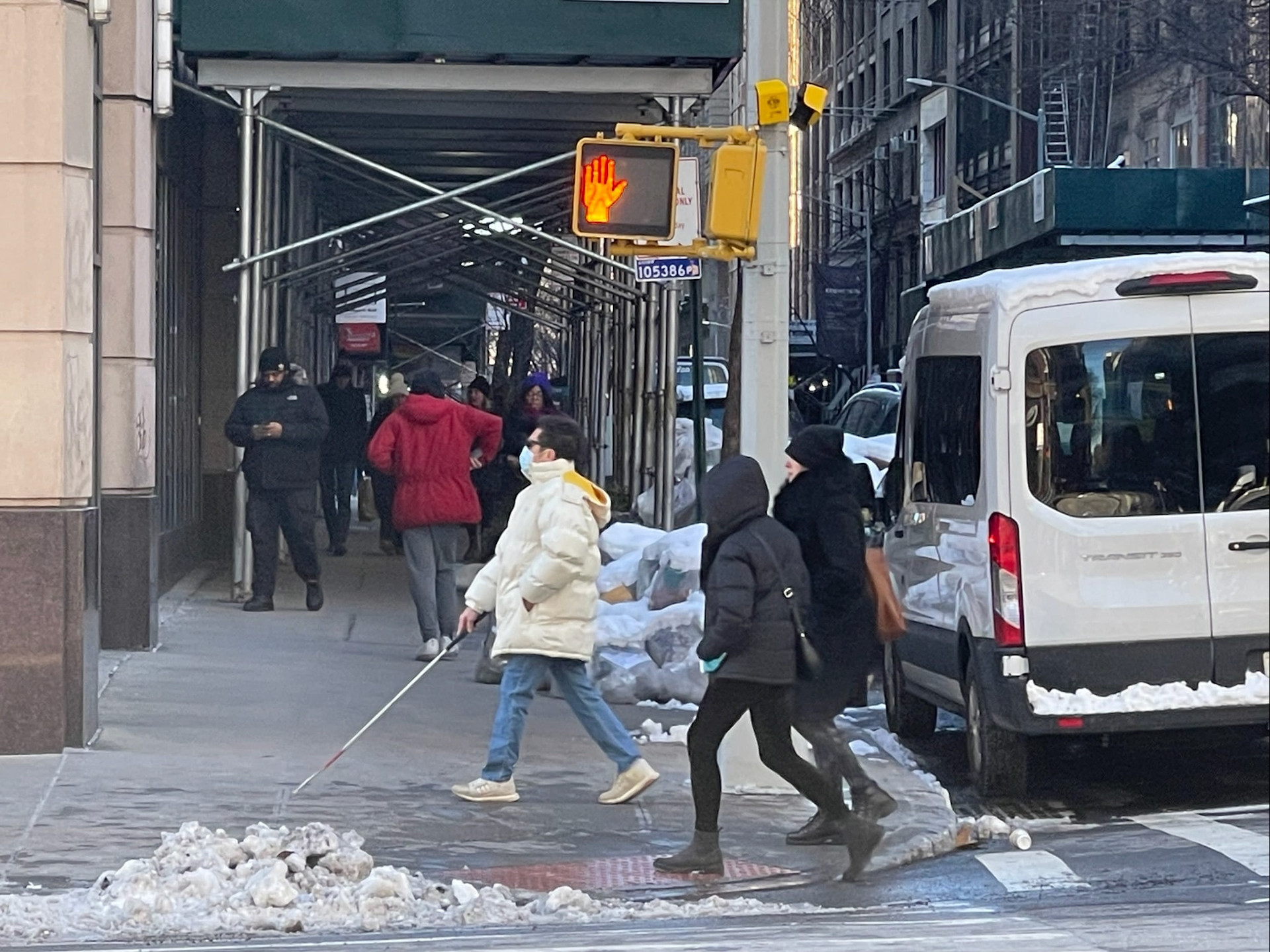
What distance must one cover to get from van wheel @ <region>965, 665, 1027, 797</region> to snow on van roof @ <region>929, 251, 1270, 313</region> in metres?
0.41

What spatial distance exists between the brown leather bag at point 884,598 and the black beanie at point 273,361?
8.30m

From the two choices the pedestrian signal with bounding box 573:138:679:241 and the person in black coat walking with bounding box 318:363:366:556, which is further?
the person in black coat walking with bounding box 318:363:366:556

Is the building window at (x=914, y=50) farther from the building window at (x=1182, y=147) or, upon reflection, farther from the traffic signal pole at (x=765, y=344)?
the building window at (x=1182, y=147)

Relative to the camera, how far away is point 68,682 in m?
8.62

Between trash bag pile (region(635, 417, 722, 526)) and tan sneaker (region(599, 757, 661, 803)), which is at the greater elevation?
trash bag pile (region(635, 417, 722, 526))

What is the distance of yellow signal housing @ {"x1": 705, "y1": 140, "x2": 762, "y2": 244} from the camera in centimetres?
793

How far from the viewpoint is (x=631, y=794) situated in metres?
8.02

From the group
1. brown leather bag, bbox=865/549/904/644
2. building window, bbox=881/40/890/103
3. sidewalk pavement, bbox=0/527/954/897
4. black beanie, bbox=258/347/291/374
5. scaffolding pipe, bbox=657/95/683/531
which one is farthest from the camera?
building window, bbox=881/40/890/103

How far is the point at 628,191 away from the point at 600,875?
3.54m

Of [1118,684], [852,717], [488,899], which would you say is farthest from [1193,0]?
[852,717]

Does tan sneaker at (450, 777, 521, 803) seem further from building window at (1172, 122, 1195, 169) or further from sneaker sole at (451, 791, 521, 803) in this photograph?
building window at (1172, 122, 1195, 169)

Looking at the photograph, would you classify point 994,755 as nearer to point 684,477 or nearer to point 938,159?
point 684,477

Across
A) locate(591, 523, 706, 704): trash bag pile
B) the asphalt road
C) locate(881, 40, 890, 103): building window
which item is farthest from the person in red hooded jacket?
locate(881, 40, 890, 103): building window

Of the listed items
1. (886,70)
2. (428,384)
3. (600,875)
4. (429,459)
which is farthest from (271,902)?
(886,70)
